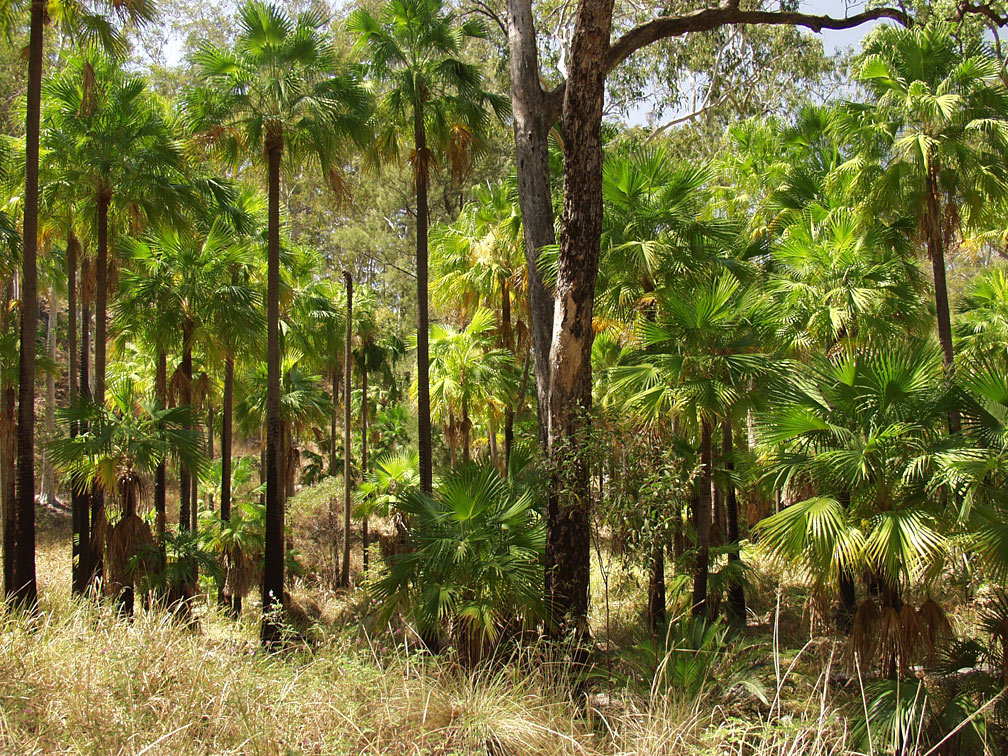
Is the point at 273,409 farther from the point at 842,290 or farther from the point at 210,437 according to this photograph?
the point at 842,290

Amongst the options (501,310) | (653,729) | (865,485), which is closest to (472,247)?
(501,310)

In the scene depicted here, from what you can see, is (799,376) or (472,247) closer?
(799,376)

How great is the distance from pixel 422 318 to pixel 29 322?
19.5 feet

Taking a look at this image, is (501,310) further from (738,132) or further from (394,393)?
(394,393)

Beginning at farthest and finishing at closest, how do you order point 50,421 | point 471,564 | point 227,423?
point 50,421, point 227,423, point 471,564

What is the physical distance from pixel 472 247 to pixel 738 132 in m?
6.80

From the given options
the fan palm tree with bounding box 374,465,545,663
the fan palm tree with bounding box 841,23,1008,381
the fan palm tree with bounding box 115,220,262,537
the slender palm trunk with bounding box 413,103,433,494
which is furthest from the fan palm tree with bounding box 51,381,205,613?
the fan palm tree with bounding box 841,23,1008,381

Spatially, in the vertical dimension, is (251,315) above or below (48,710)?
above

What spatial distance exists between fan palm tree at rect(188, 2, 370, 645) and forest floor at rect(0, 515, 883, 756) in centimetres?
647

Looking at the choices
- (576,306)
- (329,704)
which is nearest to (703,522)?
(576,306)

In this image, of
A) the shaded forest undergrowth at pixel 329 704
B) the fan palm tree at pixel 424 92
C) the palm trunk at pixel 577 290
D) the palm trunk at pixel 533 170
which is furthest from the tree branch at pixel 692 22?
the shaded forest undergrowth at pixel 329 704

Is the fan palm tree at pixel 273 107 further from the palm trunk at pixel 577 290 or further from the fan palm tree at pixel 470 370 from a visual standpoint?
the palm trunk at pixel 577 290

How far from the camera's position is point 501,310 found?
18.4 meters

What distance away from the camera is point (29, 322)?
32.3 ft
